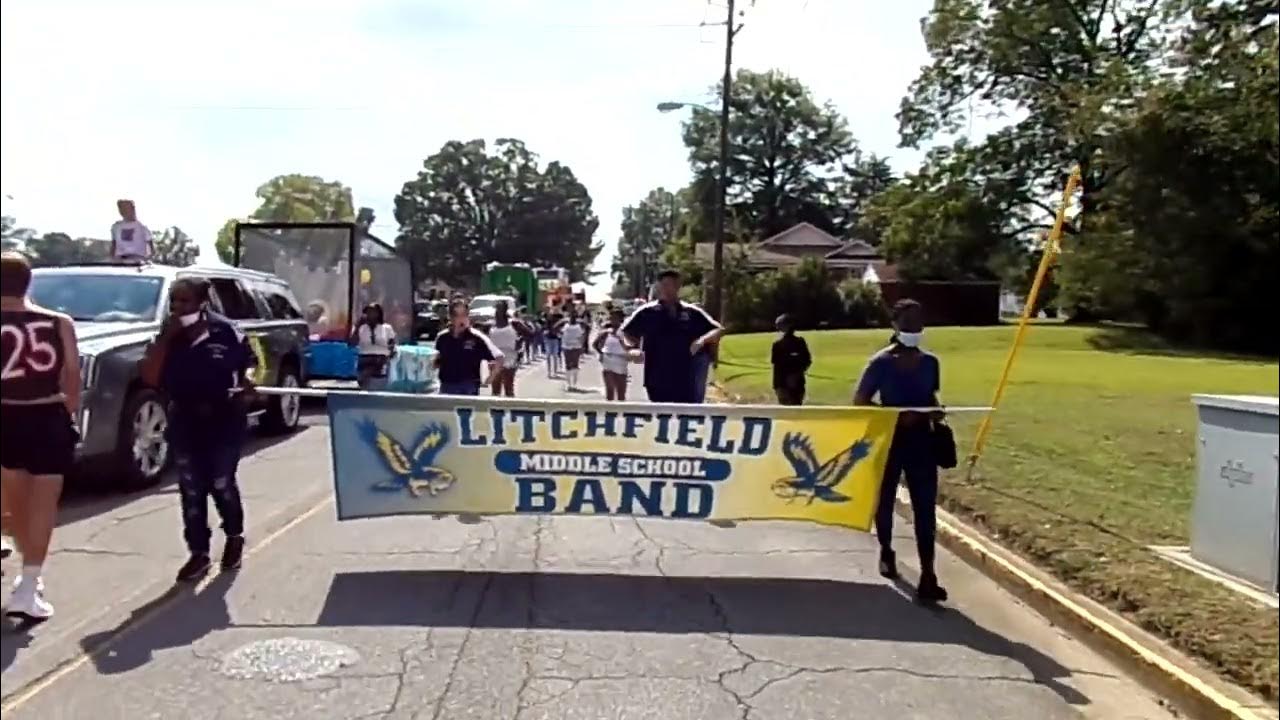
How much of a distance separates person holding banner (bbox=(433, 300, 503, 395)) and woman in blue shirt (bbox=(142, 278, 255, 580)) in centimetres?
389

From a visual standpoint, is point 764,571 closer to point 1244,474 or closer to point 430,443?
point 430,443

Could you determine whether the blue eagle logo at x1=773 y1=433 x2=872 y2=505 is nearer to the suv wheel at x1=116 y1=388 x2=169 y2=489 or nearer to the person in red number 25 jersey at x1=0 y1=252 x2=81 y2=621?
the person in red number 25 jersey at x1=0 y1=252 x2=81 y2=621

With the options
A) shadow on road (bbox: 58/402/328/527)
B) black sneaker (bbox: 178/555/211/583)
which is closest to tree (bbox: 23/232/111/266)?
black sneaker (bbox: 178/555/211/583)

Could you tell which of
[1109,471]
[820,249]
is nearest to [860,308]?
[820,249]

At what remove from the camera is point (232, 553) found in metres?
8.34

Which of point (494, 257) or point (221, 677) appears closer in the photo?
point (221, 677)

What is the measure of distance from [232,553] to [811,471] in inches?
141

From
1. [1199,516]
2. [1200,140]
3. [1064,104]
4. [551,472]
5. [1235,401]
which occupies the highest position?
[1064,104]

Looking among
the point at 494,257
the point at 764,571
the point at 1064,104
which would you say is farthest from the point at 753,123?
the point at 764,571

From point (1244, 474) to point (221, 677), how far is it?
4.43 meters

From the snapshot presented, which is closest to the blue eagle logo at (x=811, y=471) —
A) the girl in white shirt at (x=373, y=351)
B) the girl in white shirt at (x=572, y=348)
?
the girl in white shirt at (x=373, y=351)

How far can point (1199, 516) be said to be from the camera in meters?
3.66

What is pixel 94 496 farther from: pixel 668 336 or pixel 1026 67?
pixel 1026 67

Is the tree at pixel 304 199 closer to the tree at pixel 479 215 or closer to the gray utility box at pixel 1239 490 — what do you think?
the tree at pixel 479 215
